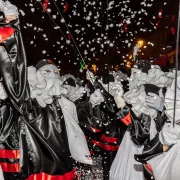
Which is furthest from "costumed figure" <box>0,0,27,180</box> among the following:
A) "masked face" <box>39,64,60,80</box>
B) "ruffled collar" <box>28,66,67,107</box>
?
"masked face" <box>39,64,60,80</box>

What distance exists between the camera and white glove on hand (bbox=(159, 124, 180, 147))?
271 centimetres

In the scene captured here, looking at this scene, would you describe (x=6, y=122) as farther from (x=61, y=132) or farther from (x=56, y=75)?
(x=56, y=75)

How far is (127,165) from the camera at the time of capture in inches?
185

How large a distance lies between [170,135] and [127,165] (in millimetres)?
→ 2061

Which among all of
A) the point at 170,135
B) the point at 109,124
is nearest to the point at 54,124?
the point at 170,135

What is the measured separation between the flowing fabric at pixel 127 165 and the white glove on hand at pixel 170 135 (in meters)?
1.71

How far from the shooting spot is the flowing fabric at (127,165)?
459 cm

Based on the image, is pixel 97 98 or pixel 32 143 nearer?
pixel 32 143

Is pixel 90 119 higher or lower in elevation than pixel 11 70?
lower

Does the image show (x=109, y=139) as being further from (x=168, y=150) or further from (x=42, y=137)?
(x=168, y=150)

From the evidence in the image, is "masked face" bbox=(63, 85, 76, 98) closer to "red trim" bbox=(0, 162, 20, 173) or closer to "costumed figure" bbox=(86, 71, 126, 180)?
"costumed figure" bbox=(86, 71, 126, 180)

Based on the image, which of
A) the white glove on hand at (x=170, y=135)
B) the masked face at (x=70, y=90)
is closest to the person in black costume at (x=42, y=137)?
the white glove on hand at (x=170, y=135)

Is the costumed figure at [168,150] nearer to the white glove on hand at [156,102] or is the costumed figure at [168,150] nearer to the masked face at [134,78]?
the white glove on hand at [156,102]

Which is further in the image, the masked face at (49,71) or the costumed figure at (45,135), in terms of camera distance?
the masked face at (49,71)
